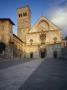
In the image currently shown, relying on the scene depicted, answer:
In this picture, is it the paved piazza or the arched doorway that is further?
the arched doorway

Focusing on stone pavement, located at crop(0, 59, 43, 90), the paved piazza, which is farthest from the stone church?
the paved piazza

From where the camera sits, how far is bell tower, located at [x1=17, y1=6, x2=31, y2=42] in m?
55.7

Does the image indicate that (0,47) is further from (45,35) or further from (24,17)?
(24,17)

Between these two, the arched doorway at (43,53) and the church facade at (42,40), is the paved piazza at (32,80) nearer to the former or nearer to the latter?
the church facade at (42,40)

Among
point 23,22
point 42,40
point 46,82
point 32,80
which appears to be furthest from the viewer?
point 23,22

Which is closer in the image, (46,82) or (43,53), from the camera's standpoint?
(46,82)

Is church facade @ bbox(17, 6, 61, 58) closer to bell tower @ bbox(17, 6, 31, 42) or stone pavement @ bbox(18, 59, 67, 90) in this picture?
bell tower @ bbox(17, 6, 31, 42)

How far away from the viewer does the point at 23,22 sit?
57.6m

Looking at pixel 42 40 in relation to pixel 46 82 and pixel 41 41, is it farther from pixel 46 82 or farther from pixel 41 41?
pixel 46 82

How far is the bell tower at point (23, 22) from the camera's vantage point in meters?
55.7

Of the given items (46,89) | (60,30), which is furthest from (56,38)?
(46,89)

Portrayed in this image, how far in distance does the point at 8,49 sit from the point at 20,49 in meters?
10.5

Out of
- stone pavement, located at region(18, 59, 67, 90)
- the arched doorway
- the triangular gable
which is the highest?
the triangular gable

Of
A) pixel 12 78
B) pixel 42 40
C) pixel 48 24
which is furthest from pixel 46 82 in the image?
pixel 48 24
